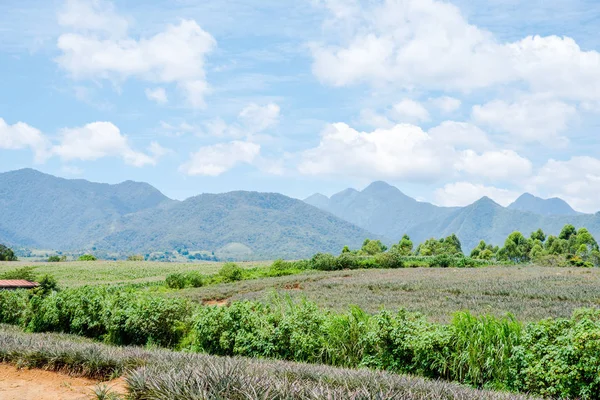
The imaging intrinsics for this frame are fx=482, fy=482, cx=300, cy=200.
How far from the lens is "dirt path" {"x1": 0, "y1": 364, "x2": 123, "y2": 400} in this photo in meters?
6.07

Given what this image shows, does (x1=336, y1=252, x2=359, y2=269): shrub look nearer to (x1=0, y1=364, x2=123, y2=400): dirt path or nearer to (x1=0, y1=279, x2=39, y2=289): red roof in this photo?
(x1=0, y1=279, x2=39, y2=289): red roof

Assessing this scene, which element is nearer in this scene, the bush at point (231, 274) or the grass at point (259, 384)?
the grass at point (259, 384)

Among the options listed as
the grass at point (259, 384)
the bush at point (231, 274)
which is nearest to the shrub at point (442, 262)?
the bush at point (231, 274)

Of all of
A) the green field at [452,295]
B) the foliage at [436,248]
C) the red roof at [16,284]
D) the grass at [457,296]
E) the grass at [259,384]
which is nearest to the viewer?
the grass at [259,384]

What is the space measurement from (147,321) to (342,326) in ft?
17.1

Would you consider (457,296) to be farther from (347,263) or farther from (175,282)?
(347,263)

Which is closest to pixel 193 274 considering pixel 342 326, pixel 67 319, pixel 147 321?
pixel 67 319

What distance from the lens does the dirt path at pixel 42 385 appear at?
6.07 meters

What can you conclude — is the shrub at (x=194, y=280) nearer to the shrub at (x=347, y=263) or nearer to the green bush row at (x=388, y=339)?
the shrub at (x=347, y=263)

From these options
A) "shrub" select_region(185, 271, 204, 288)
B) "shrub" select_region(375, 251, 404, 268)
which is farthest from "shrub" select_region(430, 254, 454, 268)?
"shrub" select_region(185, 271, 204, 288)

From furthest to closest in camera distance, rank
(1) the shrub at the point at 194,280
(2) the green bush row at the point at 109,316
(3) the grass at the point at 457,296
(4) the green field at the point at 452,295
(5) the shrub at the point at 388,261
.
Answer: (5) the shrub at the point at 388,261, (1) the shrub at the point at 194,280, (4) the green field at the point at 452,295, (3) the grass at the point at 457,296, (2) the green bush row at the point at 109,316

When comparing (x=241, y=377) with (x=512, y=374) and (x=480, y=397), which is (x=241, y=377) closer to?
(x=480, y=397)

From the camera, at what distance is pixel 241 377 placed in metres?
4.66

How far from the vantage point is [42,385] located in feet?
22.0
